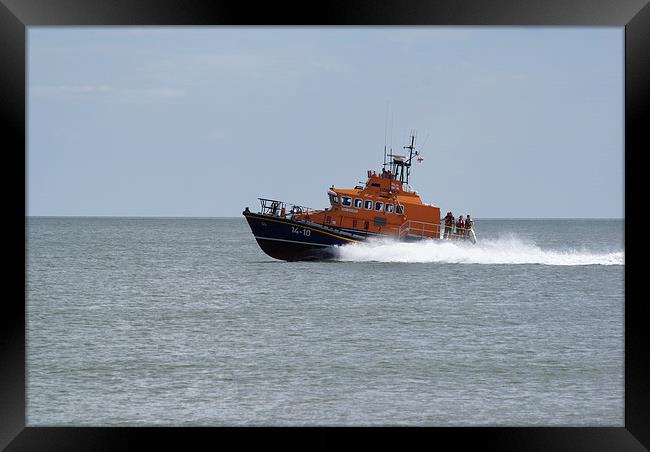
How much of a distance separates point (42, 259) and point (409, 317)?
25.8m

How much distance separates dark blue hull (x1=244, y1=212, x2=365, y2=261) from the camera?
2030 centimetres

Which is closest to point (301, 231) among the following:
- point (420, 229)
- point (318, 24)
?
point (420, 229)

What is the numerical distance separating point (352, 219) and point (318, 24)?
17.0 meters

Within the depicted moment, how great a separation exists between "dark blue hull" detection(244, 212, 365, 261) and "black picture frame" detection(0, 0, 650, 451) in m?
16.6

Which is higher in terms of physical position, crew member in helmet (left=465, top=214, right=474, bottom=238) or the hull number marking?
crew member in helmet (left=465, top=214, right=474, bottom=238)

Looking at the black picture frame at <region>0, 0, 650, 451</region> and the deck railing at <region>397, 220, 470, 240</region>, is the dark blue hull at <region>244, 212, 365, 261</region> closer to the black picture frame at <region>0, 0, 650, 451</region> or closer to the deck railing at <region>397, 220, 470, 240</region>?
the deck railing at <region>397, 220, 470, 240</region>

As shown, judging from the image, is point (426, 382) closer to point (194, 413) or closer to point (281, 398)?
point (281, 398)

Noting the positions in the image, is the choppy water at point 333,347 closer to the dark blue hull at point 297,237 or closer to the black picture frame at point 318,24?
the dark blue hull at point 297,237

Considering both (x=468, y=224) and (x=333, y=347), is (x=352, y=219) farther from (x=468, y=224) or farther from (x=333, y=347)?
(x=333, y=347)

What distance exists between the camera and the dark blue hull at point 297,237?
20.3 m

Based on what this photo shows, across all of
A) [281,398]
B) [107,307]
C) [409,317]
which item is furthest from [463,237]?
[281,398]

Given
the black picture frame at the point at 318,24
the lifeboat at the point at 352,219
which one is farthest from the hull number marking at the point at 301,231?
the black picture frame at the point at 318,24

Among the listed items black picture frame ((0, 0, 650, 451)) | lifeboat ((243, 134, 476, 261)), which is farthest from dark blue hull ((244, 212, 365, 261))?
black picture frame ((0, 0, 650, 451))

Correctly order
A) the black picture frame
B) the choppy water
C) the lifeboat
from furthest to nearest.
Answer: the lifeboat
the choppy water
the black picture frame
